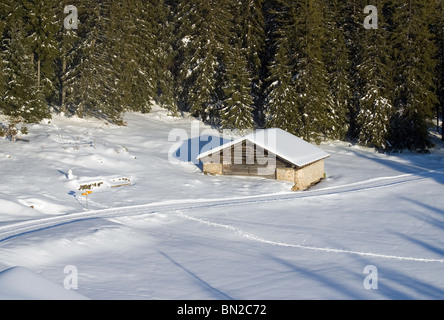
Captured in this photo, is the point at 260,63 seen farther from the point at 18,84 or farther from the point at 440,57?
the point at 18,84

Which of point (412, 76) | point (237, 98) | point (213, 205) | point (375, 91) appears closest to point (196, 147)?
point (237, 98)

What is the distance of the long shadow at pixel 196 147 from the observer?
1471 inches

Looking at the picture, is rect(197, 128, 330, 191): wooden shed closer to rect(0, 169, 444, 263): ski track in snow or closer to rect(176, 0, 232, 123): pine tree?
rect(0, 169, 444, 263): ski track in snow

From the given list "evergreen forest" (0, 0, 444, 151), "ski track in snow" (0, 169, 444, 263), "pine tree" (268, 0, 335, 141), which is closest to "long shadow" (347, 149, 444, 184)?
"ski track in snow" (0, 169, 444, 263)

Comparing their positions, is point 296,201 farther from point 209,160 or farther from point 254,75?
point 254,75

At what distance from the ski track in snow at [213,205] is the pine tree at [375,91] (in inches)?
368

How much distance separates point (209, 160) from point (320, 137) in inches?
697

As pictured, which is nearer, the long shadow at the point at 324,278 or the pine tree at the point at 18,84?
the long shadow at the point at 324,278

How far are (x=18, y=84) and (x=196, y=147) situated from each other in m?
14.4

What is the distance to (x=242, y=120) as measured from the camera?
44844mm

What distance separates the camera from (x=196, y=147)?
133ft

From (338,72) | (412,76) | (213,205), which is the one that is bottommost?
(213,205)

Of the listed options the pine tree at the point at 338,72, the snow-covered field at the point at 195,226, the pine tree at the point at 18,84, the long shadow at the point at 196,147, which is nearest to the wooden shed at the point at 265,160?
the snow-covered field at the point at 195,226

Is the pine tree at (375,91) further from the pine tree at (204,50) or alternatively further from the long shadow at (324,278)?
the long shadow at (324,278)
